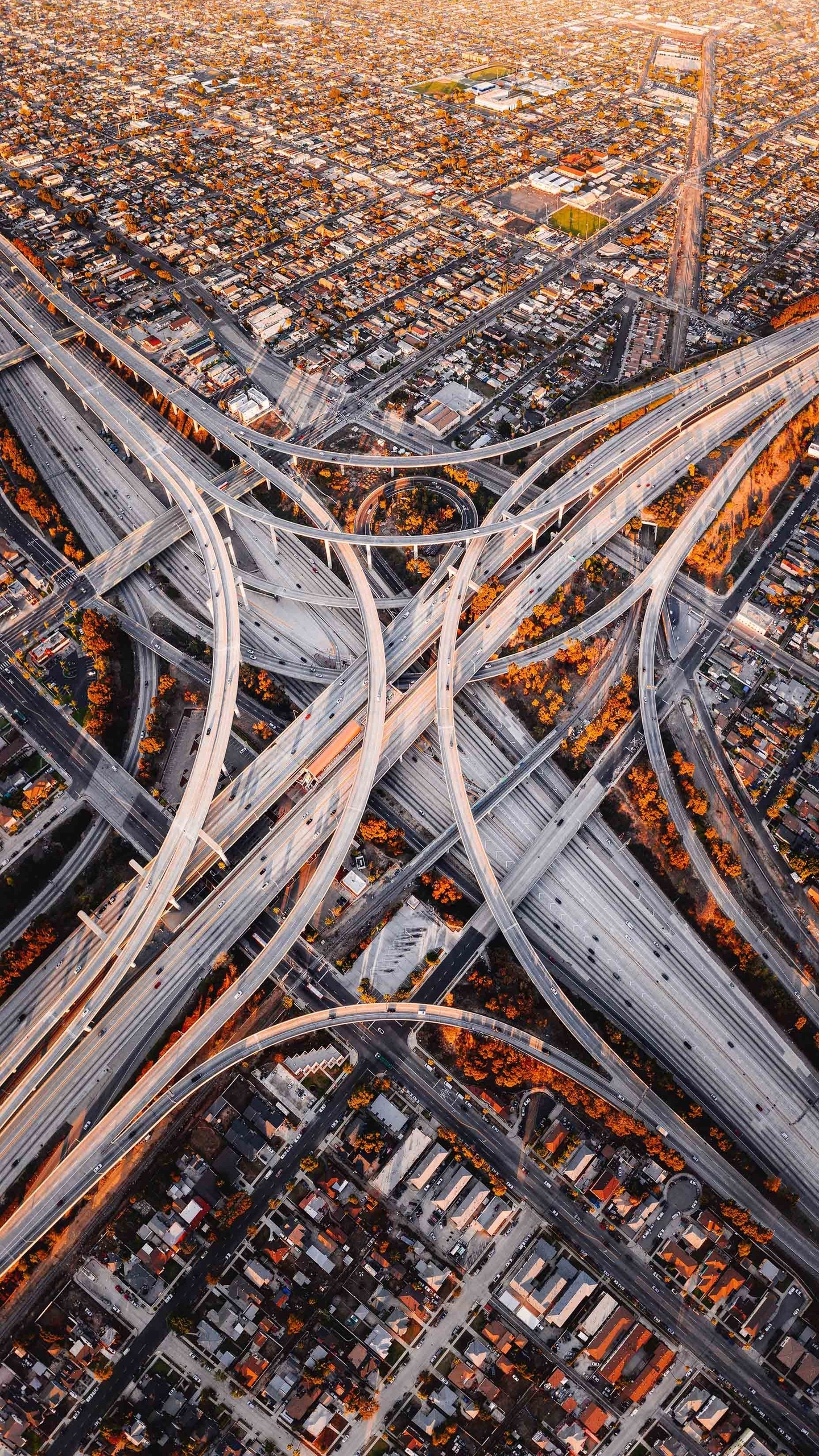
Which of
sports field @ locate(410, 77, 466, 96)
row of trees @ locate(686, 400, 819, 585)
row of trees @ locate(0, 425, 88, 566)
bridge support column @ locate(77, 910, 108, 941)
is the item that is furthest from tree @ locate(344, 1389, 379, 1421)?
sports field @ locate(410, 77, 466, 96)

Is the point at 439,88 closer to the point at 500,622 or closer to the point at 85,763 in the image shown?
the point at 500,622

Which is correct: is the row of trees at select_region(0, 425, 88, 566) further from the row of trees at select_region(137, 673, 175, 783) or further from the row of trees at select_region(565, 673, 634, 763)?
the row of trees at select_region(565, 673, 634, 763)

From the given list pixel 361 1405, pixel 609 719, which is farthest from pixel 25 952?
pixel 609 719

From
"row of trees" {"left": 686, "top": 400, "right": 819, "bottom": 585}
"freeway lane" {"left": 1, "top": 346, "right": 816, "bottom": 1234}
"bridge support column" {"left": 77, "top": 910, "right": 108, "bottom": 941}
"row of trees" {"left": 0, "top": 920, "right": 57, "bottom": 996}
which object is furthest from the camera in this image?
"row of trees" {"left": 686, "top": 400, "right": 819, "bottom": 585}

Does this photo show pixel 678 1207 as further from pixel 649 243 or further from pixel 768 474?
pixel 649 243

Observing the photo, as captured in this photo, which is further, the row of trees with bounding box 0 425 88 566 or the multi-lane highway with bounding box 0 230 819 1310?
the row of trees with bounding box 0 425 88 566

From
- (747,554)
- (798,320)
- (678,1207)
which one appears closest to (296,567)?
(747,554)

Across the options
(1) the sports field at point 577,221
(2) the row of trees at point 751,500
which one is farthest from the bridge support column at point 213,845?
(1) the sports field at point 577,221
